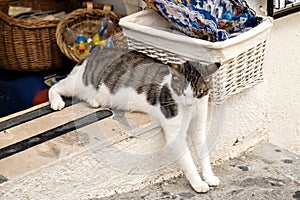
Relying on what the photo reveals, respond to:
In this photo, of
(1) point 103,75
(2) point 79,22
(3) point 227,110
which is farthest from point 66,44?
(3) point 227,110

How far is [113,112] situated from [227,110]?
0.41 metres

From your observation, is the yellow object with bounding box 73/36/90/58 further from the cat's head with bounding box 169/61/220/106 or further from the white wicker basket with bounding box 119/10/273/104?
the cat's head with bounding box 169/61/220/106

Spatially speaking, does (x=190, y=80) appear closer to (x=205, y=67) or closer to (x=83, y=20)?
(x=205, y=67)

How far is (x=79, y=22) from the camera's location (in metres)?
2.21

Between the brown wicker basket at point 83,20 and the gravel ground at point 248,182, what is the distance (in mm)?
686

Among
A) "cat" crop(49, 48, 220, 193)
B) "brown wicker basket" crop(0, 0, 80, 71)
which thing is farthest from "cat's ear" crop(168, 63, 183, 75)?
"brown wicker basket" crop(0, 0, 80, 71)

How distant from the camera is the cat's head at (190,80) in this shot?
58.9 inches

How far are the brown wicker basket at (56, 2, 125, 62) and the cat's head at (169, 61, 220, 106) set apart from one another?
66 centimetres

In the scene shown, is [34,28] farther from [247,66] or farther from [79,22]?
[247,66]

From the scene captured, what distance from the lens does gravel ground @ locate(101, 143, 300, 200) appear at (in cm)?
163

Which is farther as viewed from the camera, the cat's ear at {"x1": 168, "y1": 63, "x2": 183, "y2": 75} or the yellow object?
the yellow object

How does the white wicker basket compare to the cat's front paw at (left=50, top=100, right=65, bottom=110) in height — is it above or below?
above

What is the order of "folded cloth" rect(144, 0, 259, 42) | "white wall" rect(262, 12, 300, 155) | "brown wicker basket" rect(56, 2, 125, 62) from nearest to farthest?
"folded cloth" rect(144, 0, 259, 42) → "white wall" rect(262, 12, 300, 155) → "brown wicker basket" rect(56, 2, 125, 62)

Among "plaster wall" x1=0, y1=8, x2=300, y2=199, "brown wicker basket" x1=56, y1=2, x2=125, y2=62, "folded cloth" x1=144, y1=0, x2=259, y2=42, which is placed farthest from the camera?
"brown wicker basket" x1=56, y1=2, x2=125, y2=62
